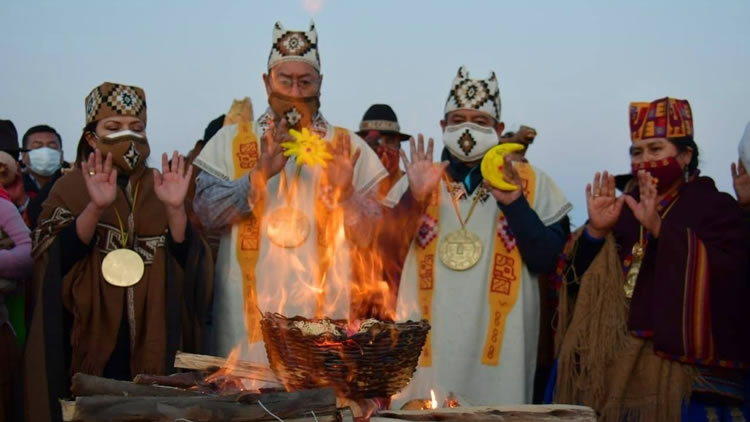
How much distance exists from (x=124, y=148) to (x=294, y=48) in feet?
4.61

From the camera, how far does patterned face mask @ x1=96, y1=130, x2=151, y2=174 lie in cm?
587

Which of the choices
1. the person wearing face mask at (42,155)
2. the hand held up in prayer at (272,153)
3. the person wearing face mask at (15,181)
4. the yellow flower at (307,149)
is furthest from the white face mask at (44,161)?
the yellow flower at (307,149)

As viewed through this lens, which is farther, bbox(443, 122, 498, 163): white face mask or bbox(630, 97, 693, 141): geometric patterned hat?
bbox(443, 122, 498, 163): white face mask

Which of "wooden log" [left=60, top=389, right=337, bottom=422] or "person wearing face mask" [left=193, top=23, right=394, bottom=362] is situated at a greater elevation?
"person wearing face mask" [left=193, top=23, right=394, bottom=362]

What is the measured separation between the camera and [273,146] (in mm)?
5758

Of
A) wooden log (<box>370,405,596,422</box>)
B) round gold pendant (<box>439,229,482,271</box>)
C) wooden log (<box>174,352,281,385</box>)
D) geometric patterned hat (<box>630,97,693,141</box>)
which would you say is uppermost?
geometric patterned hat (<box>630,97,693,141</box>)

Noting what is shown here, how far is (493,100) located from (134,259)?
2.85m

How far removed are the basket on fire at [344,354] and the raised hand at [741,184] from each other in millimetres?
3466

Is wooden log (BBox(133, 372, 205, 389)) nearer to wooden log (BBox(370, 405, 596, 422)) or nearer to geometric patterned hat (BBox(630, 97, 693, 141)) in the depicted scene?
wooden log (BBox(370, 405, 596, 422))

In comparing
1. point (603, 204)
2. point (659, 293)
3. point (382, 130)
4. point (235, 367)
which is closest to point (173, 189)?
point (235, 367)

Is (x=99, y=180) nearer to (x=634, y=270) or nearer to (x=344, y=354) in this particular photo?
(x=344, y=354)

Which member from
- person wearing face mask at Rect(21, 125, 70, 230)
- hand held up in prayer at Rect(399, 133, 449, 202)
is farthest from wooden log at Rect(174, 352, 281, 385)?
person wearing face mask at Rect(21, 125, 70, 230)

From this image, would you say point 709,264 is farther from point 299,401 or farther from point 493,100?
point 299,401

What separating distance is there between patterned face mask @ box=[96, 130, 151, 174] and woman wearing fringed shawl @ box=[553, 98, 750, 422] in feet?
10.2
